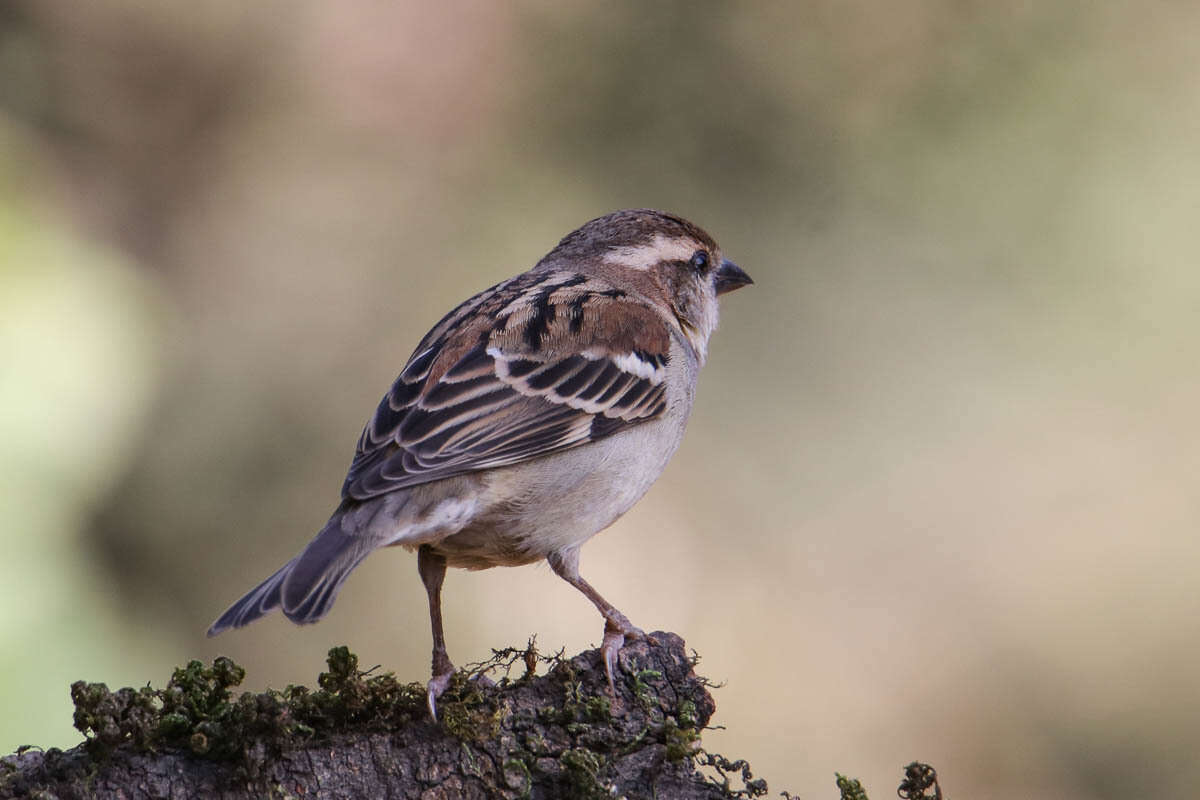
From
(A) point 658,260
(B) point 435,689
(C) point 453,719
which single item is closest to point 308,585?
(B) point 435,689

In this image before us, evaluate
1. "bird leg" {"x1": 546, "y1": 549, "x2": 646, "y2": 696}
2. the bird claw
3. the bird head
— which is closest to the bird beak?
the bird head

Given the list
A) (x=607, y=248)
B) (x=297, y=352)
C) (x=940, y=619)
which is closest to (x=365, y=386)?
(x=297, y=352)

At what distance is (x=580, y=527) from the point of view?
15.1 ft

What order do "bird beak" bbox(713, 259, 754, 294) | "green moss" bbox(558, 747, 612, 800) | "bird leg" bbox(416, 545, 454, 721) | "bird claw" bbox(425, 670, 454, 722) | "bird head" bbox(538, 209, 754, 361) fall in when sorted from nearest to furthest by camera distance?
"green moss" bbox(558, 747, 612, 800) → "bird claw" bbox(425, 670, 454, 722) → "bird leg" bbox(416, 545, 454, 721) → "bird head" bbox(538, 209, 754, 361) → "bird beak" bbox(713, 259, 754, 294)

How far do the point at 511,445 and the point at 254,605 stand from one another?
3.62 ft

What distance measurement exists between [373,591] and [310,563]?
398cm

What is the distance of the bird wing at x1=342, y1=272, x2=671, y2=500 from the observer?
4.38 m

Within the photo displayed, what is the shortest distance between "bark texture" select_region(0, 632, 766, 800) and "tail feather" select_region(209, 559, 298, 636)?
0.83 ft

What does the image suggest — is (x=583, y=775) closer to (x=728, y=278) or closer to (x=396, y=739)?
(x=396, y=739)

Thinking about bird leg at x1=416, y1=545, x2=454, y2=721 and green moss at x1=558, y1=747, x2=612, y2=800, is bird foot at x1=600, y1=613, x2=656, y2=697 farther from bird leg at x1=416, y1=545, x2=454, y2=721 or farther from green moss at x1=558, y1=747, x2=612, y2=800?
bird leg at x1=416, y1=545, x2=454, y2=721

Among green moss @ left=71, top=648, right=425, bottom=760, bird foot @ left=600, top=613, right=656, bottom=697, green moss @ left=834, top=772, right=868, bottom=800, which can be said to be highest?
bird foot @ left=600, top=613, right=656, bottom=697

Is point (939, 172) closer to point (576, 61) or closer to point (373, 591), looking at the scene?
point (576, 61)

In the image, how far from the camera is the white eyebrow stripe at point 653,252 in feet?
19.5

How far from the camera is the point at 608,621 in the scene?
13.9 feet
